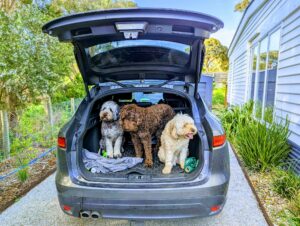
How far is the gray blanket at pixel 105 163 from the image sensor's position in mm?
2317

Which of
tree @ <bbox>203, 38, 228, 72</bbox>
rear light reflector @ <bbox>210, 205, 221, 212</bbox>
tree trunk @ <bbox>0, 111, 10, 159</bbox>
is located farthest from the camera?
tree @ <bbox>203, 38, 228, 72</bbox>

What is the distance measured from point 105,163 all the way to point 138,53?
1.26m

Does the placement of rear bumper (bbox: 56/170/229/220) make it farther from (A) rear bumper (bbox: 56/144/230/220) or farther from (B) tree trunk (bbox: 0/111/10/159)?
(B) tree trunk (bbox: 0/111/10/159)

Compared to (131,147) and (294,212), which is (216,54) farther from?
(294,212)

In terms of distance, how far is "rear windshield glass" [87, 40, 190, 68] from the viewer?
8.16ft

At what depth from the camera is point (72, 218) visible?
2.58 meters

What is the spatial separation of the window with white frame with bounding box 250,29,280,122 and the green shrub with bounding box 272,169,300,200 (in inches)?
64.9

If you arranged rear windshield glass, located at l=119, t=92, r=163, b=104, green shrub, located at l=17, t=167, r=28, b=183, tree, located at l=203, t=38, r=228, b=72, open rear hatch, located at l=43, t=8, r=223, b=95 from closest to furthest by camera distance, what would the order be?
open rear hatch, located at l=43, t=8, r=223, b=95 < green shrub, located at l=17, t=167, r=28, b=183 < rear windshield glass, located at l=119, t=92, r=163, b=104 < tree, located at l=203, t=38, r=228, b=72

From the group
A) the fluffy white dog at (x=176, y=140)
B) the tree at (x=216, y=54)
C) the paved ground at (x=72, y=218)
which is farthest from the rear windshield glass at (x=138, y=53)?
the tree at (x=216, y=54)

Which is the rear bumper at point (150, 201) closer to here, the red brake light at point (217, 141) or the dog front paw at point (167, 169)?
the red brake light at point (217, 141)

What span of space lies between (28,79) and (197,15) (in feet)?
12.7

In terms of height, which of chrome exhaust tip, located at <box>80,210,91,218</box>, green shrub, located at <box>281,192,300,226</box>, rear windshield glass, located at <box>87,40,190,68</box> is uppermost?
rear windshield glass, located at <box>87,40,190,68</box>

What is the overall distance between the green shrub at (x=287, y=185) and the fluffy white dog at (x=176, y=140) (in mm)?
1401

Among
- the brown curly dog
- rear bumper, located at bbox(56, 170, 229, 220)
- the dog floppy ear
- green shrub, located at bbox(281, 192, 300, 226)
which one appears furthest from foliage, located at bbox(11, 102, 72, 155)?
green shrub, located at bbox(281, 192, 300, 226)
